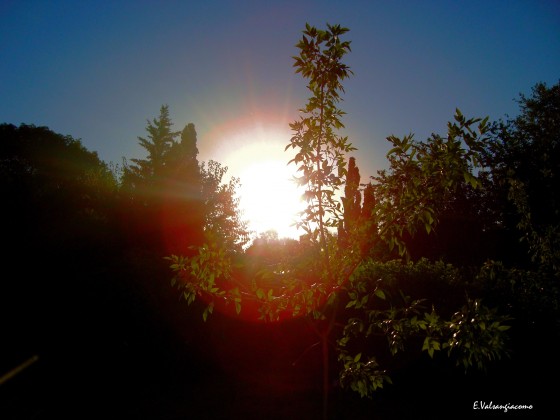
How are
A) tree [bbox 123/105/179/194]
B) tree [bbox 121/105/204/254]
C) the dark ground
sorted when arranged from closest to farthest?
the dark ground, tree [bbox 121/105/204/254], tree [bbox 123/105/179/194]

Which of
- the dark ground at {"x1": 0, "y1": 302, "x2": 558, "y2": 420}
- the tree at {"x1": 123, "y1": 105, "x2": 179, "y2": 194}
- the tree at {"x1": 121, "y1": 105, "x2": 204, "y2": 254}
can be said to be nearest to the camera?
the dark ground at {"x1": 0, "y1": 302, "x2": 558, "y2": 420}

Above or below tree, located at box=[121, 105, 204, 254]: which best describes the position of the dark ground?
below

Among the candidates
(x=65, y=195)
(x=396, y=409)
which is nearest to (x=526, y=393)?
(x=396, y=409)

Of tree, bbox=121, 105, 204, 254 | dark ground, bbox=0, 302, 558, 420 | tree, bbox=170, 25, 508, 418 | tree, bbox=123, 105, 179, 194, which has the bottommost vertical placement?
dark ground, bbox=0, 302, 558, 420

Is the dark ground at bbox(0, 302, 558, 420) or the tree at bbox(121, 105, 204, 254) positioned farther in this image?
the tree at bbox(121, 105, 204, 254)

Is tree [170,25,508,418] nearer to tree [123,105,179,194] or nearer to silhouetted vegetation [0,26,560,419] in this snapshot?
silhouetted vegetation [0,26,560,419]

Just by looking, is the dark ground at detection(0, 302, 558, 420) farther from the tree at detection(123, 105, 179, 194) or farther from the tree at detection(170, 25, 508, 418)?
the tree at detection(123, 105, 179, 194)

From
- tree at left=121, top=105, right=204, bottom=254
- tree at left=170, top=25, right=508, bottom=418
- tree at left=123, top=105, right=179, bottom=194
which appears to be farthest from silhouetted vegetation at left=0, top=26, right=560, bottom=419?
tree at left=123, top=105, right=179, bottom=194

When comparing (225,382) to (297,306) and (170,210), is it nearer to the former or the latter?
(297,306)

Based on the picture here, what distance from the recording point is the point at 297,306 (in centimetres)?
293

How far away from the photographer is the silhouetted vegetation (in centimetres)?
288

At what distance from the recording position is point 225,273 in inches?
115

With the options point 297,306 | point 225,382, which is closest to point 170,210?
point 225,382

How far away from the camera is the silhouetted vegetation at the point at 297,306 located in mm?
2881
